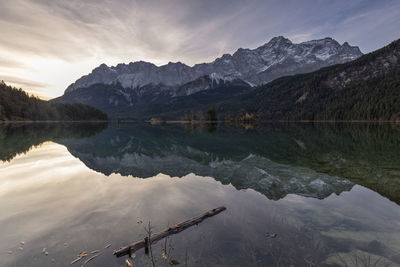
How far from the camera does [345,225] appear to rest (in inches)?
452

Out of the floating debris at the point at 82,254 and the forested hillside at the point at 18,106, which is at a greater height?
the forested hillside at the point at 18,106

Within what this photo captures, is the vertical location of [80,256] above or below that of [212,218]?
above

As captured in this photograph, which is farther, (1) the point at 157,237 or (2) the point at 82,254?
(1) the point at 157,237

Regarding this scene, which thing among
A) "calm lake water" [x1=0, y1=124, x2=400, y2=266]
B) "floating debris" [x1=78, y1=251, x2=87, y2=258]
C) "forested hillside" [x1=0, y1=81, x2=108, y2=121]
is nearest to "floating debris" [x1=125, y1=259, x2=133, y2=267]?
"calm lake water" [x1=0, y1=124, x2=400, y2=266]

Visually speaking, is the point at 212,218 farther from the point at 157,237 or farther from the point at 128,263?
the point at 128,263

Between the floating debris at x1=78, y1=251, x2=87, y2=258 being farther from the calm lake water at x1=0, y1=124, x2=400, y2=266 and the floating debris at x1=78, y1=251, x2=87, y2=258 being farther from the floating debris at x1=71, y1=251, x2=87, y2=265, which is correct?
the calm lake water at x1=0, y1=124, x2=400, y2=266

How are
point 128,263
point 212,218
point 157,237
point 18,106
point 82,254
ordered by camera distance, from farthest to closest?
point 18,106 < point 212,218 < point 157,237 < point 82,254 < point 128,263

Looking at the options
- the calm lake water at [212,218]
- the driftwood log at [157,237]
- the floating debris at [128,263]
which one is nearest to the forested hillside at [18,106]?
the calm lake water at [212,218]

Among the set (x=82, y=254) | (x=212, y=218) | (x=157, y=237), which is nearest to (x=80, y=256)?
(x=82, y=254)

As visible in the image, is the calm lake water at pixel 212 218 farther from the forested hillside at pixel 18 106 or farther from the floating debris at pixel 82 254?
the forested hillside at pixel 18 106

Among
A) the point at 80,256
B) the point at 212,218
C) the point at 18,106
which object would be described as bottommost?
the point at 212,218

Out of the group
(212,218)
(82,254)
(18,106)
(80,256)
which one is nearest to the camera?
(80,256)

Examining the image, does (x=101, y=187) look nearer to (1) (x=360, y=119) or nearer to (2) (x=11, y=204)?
(2) (x=11, y=204)

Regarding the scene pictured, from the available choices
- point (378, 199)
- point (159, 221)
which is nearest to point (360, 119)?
point (378, 199)
